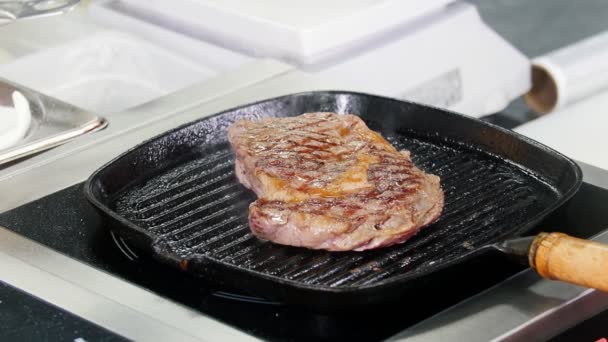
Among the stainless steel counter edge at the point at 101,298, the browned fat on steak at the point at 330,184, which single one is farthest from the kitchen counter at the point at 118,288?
the browned fat on steak at the point at 330,184

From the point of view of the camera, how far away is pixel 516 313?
105 centimetres

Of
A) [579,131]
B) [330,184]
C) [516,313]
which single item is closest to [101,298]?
[330,184]

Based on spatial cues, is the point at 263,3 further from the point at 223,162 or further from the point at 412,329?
the point at 412,329

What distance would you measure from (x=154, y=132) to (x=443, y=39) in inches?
37.7

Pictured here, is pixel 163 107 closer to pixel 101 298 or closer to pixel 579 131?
pixel 101 298

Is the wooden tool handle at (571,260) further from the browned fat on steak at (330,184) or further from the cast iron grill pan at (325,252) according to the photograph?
the browned fat on steak at (330,184)

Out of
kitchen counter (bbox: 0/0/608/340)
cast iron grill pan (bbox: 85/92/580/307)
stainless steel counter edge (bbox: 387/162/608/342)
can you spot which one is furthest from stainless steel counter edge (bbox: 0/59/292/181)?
stainless steel counter edge (bbox: 387/162/608/342)

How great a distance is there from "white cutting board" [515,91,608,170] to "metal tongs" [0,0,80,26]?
874 millimetres

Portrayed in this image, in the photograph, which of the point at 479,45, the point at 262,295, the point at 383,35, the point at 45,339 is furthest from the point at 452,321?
the point at 479,45

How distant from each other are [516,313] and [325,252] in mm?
243

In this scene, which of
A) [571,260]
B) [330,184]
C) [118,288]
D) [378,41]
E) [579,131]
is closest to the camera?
[571,260]

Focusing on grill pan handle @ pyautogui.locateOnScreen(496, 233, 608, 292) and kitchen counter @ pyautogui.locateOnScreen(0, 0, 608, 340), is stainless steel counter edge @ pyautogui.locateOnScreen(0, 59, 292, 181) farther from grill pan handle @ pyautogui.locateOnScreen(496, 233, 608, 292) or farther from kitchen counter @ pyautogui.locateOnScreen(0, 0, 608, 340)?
grill pan handle @ pyautogui.locateOnScreen(496, 233, 608, 292)

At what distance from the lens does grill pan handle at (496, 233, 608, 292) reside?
38.9 inches

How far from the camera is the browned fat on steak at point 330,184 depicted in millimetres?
1145
